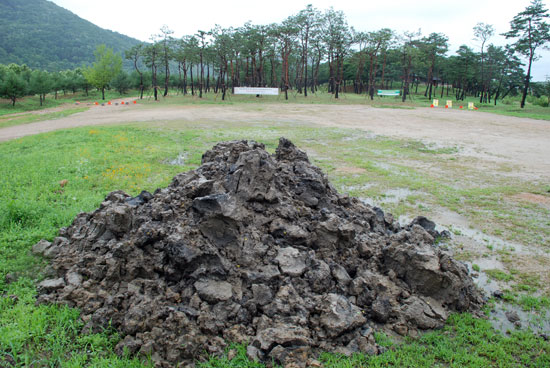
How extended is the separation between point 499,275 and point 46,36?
146m

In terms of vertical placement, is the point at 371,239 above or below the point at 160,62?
below

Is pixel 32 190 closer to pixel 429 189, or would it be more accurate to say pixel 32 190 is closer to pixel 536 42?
pixel 429 189

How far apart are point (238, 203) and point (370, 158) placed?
31.0 feet

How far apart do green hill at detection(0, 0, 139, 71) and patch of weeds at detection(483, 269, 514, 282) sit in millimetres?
101169

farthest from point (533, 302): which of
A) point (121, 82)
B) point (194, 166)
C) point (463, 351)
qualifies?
point (121, 82)

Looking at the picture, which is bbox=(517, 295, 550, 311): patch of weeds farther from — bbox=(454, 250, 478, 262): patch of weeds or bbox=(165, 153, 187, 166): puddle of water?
bbox=(165, 153, 187, 166): puddle of water

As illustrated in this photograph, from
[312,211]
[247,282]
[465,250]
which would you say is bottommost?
[465,250]

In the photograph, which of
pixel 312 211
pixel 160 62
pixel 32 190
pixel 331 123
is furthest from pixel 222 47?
pixel 312 211

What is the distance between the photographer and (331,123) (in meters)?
22.8

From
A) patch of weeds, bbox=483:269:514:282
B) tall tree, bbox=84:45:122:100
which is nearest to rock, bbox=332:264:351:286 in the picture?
patch of weeds, bbox=483:269:514:282

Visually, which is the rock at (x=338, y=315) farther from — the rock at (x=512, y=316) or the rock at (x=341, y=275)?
the rock at (x=512, y=316)

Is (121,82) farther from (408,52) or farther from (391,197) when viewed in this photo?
(391,197)

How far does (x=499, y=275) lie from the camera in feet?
16.8

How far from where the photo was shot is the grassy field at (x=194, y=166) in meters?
3.38
